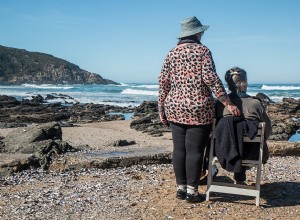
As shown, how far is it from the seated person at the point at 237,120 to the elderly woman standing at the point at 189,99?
0.13m

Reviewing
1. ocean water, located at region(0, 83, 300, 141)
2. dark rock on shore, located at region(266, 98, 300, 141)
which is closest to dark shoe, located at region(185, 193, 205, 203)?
dark rock on shore, located at region(266, 98, 300, 141)

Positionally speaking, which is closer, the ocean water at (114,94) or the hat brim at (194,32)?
the hat brim at (194,32)

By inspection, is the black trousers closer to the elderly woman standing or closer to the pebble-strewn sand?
the elderly woman standing

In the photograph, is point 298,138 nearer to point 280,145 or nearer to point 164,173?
point 280,145

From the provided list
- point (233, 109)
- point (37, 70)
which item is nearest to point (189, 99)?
point (233, 109)

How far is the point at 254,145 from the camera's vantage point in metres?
4.91

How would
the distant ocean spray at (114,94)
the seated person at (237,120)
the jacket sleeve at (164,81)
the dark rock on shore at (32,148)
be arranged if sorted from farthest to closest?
the distant ocean spray at (114,94), the dark rock on shore at (32,148), the jacket sleeve at (164,81), the seated person at (237,120)

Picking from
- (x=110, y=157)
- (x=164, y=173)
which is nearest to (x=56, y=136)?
(x=110, y=157)

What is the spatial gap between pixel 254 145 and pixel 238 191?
566mm

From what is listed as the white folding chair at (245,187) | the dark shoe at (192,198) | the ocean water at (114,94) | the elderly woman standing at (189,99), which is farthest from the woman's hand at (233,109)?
the ocean water at (114,94)

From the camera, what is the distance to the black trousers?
486 centimetres

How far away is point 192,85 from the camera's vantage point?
186 inches

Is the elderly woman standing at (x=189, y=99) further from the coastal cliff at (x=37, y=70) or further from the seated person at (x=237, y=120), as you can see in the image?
the coastal cliff at (x=37, y=70)

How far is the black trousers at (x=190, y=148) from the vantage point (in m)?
4.86
